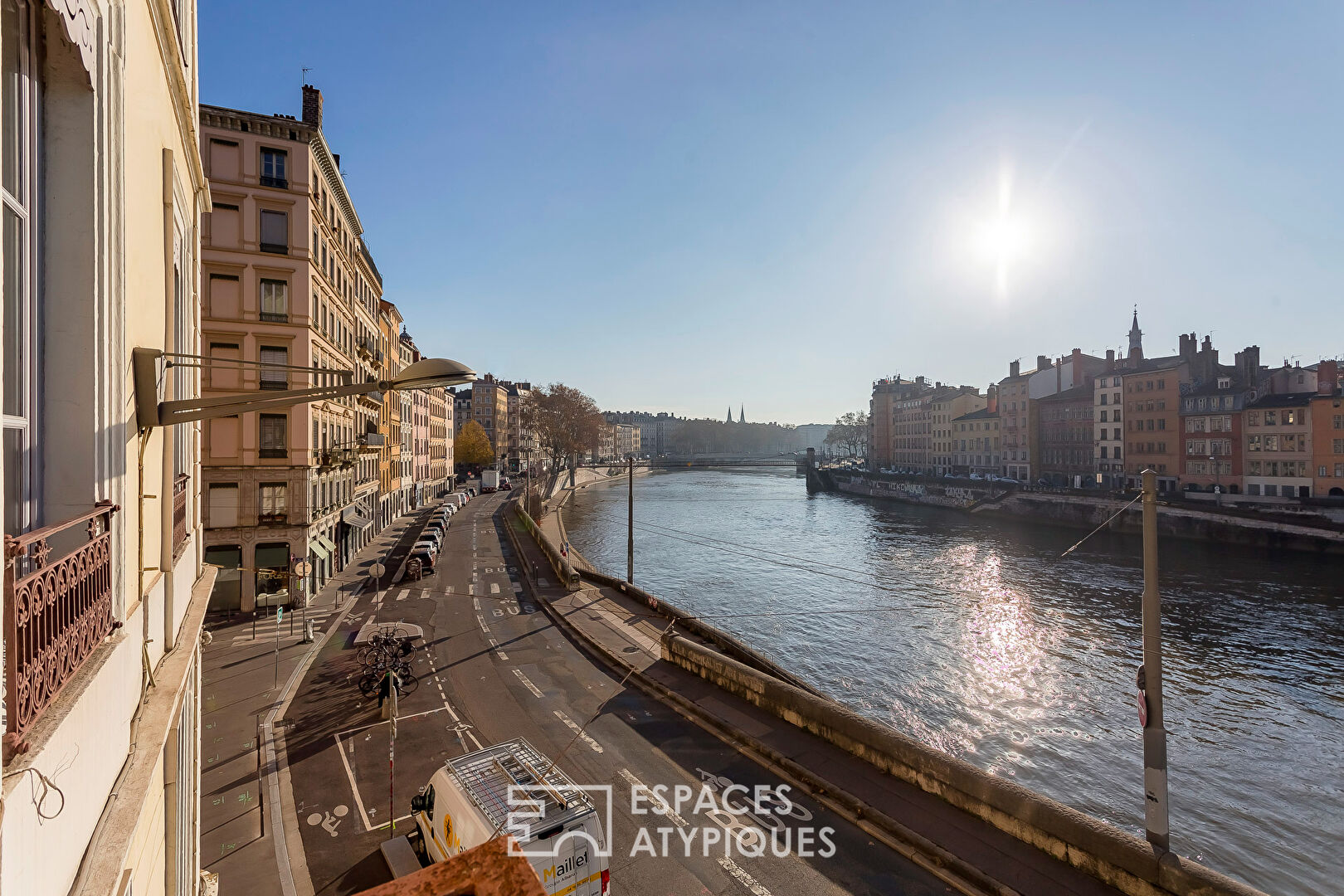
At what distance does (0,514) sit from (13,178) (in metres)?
2.08

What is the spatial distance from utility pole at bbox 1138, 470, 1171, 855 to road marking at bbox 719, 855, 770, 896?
6.01 m

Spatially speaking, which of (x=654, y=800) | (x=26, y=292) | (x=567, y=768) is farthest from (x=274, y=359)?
(x=26, y=292)

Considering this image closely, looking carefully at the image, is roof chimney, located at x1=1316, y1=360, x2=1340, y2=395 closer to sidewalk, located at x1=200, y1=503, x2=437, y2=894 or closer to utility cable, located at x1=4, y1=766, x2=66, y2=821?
sidewalk, located at x1=200, y1=503, x2=437, y2=894

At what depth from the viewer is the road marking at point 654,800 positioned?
12.5m

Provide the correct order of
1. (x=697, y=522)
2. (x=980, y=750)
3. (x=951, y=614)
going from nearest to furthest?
(x=980, y=750), (x=951, y=614), (x=697, y=522)

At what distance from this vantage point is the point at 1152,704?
10469 millimetres

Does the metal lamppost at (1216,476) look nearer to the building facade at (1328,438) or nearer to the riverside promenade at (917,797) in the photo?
the building facade at (1328,438)

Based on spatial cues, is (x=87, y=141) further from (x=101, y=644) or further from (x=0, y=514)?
(x=101, y=644)

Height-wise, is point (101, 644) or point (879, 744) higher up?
point (101, 644)

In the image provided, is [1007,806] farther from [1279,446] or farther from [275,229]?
[1279,446]

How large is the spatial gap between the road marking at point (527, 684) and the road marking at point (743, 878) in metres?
9.36

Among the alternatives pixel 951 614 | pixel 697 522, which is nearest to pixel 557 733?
pixel 951 614

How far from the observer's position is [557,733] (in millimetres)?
16328

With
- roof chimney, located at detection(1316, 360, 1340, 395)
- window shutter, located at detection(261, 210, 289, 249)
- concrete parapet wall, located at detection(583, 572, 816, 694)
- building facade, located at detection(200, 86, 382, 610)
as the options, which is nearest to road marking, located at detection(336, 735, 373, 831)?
concrete parapet wall, located at detection(583, 572, 816, 694)
